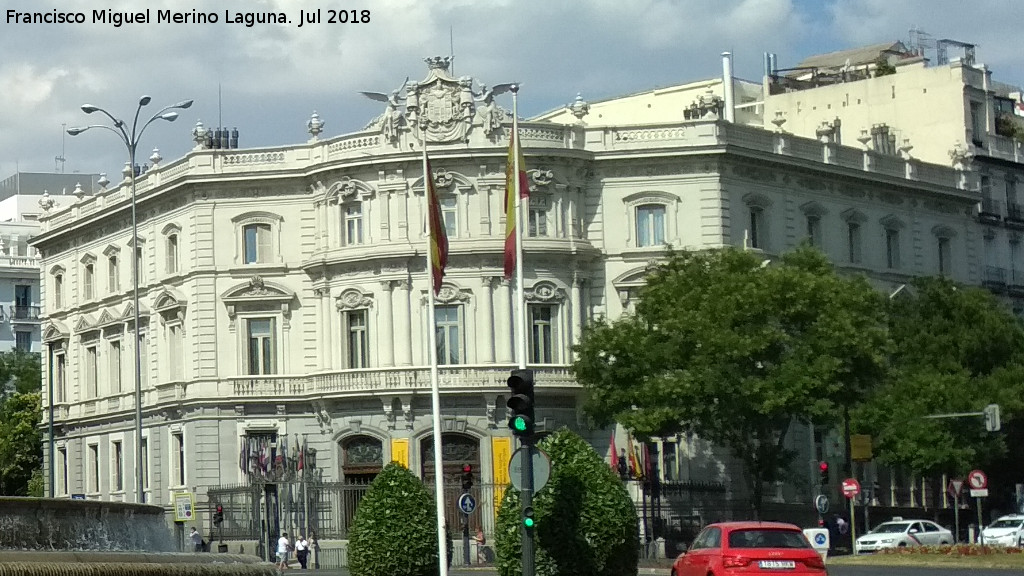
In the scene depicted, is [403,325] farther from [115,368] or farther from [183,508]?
[115,368]

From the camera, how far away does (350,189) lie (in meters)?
74.2

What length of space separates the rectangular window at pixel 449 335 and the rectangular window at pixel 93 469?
18.9m

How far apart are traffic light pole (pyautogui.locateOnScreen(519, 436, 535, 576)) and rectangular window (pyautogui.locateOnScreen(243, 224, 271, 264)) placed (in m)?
46.5

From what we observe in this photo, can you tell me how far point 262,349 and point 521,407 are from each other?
46.7 m

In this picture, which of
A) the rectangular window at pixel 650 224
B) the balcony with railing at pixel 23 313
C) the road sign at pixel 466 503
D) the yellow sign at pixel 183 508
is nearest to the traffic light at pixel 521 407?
the road sign at pixel 466 503

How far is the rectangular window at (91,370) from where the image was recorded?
282 feet

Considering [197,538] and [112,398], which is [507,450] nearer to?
[197,538]

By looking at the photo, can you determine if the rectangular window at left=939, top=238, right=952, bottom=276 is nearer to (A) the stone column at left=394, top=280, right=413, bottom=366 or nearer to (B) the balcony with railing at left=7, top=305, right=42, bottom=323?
(A) the stone column at left=394, top=280, right=413, bottom=366

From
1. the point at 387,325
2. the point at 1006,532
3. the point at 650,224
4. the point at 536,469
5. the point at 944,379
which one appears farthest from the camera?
the point at 650,224

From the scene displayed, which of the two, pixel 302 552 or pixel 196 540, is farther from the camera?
pixel 196 540

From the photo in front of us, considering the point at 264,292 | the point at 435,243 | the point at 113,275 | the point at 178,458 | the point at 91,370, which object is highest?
the point at 113,275

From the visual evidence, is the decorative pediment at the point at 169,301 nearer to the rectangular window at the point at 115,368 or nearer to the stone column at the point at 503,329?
the rectangular window at the point at 115,368

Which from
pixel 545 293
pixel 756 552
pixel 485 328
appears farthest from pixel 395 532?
pixel 545 293

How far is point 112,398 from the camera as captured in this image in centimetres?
8388
